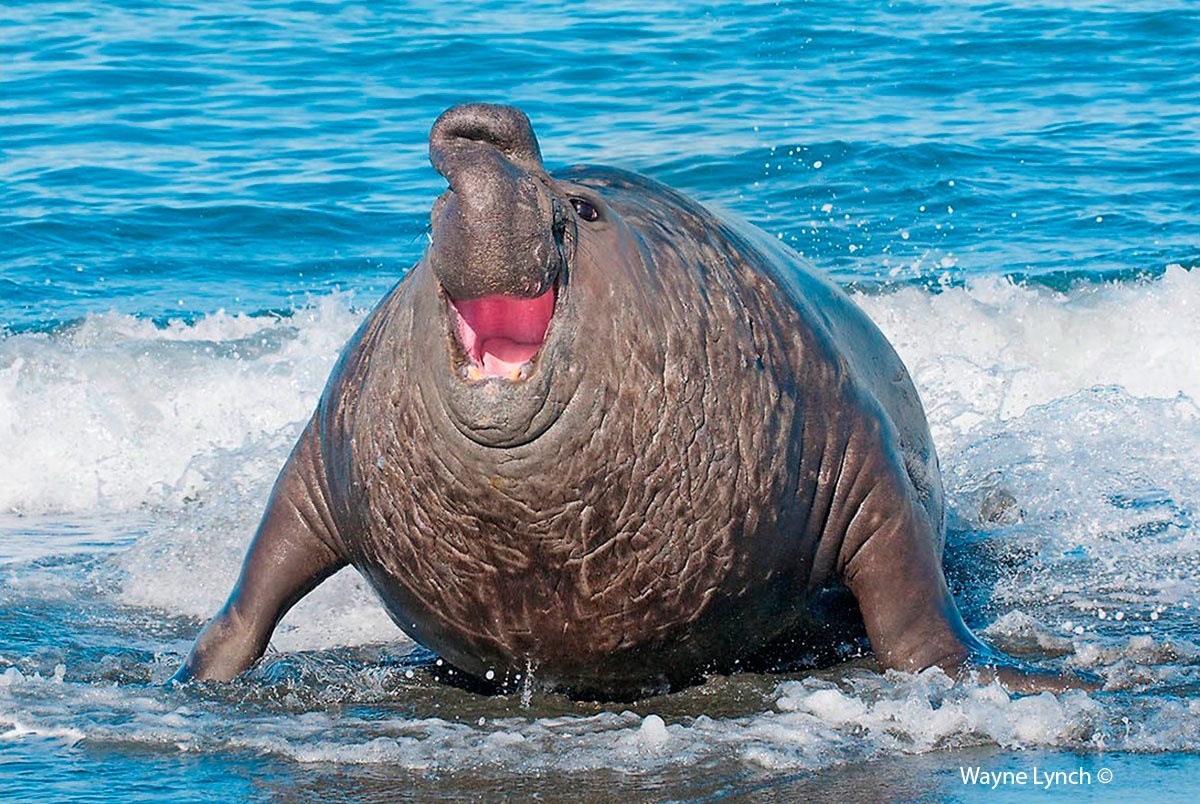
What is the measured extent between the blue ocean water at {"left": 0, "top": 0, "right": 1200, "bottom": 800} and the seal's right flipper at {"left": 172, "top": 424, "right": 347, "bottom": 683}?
0.15 m

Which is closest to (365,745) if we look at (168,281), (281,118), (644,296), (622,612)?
(622,612)

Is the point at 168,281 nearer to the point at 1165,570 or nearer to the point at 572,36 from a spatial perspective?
the point at 572,36

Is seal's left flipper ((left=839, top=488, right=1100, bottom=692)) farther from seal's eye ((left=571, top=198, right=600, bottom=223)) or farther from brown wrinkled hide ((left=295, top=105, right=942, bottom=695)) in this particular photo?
seal's eye ((left=571, top=198, right=600, bottom=223))

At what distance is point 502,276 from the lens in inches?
186

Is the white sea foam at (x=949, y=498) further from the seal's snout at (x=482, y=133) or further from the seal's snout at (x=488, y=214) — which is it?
the seal's snout at (x=482, y=133)

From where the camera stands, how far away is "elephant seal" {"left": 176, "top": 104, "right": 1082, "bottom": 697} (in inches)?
198

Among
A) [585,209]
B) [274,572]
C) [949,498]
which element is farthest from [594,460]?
[949,498]

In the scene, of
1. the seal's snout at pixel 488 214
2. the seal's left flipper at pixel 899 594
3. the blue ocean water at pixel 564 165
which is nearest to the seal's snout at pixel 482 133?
the seal's snout at pixel 488 214

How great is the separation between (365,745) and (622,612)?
872 millimetres

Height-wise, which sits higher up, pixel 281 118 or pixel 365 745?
pixel 281 118

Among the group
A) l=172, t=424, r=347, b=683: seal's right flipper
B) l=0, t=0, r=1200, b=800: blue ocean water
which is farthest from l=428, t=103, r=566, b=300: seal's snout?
l=172, t=424, r=347, b=683: seal's right flipper

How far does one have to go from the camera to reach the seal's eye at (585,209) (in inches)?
215

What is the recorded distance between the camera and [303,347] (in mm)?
14625

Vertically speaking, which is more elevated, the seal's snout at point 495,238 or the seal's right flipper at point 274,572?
the seal's snout at point 495,238
